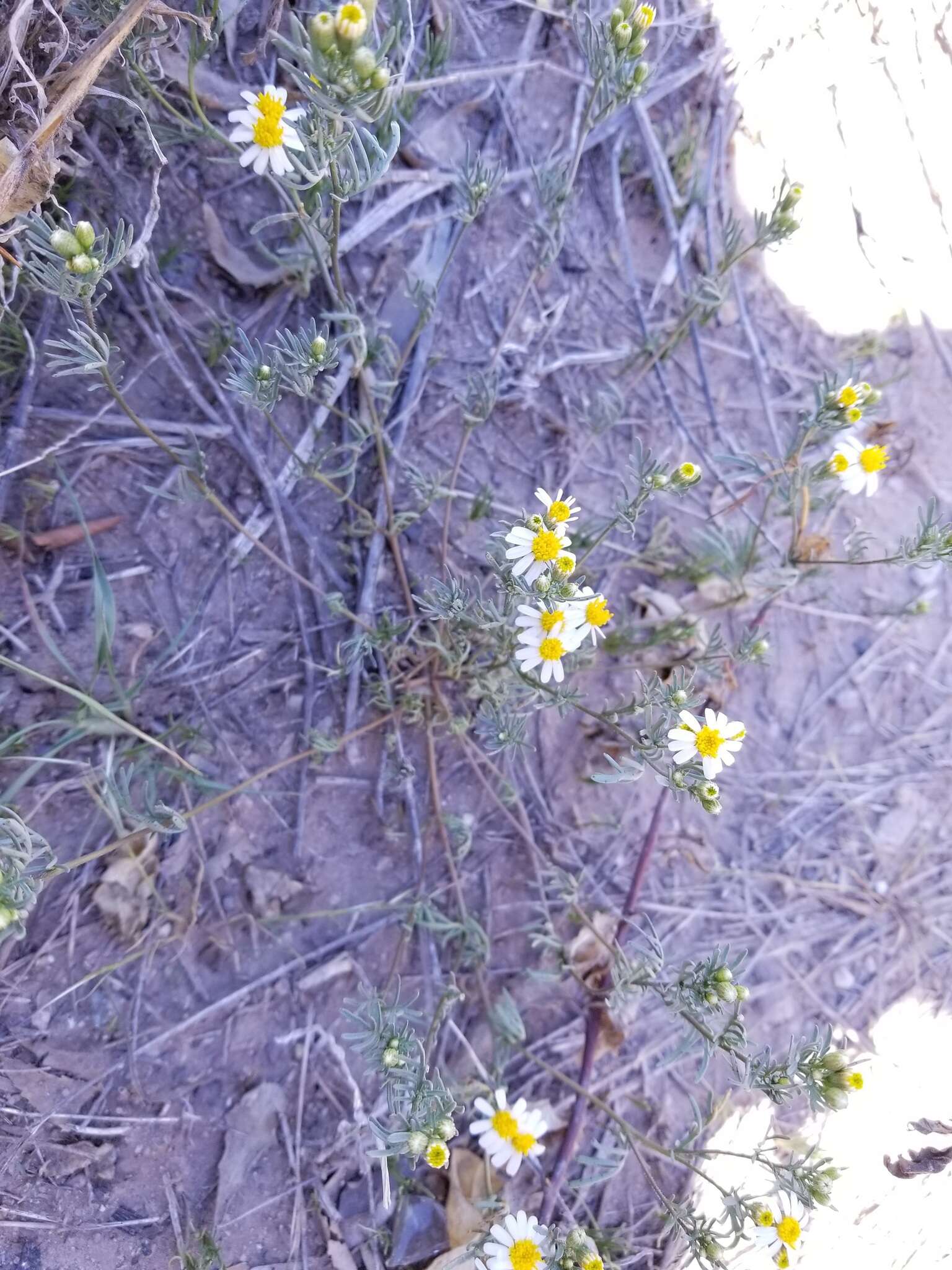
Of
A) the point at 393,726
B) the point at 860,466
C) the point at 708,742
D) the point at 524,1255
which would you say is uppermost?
the point at 860,466

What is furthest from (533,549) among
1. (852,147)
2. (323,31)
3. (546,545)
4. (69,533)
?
(852,147)

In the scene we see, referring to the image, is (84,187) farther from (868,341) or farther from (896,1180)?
(896,1180)

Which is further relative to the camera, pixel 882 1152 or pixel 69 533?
pixel 882 1152

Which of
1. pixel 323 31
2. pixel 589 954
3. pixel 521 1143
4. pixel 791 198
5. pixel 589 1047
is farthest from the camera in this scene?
pixel 589 954

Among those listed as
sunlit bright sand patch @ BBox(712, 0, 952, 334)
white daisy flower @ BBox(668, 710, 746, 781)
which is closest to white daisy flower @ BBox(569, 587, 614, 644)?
white daisy flower @ BBox(668, 710, 746, 781)

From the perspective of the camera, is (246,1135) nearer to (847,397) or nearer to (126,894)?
(126,894)

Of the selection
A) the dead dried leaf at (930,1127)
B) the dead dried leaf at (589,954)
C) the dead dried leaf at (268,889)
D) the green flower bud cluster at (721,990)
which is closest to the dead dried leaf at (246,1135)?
the dead dried leaf at (268,889)

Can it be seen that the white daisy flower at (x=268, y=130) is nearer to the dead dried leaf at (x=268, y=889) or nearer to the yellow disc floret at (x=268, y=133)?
the yellow disc floret at (x=268, y=133)
